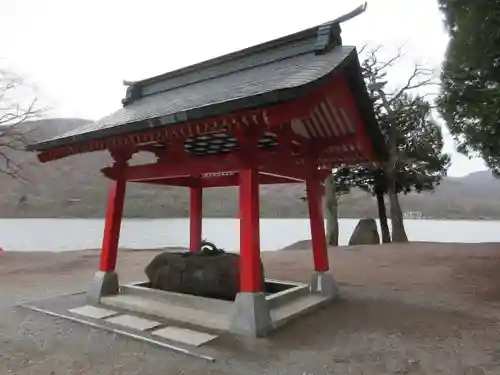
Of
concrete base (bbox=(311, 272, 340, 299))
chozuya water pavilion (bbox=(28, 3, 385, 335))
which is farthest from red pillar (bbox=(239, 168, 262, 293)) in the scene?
concrete base (bbox=(311, 272, 340, 299))

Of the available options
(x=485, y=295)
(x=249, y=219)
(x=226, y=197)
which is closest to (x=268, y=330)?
(x=249, y=219)

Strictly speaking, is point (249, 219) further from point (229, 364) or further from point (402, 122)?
point (402, 122)

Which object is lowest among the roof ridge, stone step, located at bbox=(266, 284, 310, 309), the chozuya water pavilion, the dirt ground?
the dirt ground

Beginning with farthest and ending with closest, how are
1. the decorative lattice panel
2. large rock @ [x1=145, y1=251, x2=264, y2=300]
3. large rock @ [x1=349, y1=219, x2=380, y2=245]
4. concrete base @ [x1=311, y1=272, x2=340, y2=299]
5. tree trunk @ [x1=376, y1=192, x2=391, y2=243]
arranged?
tree trunk @ [x1=376, y1=192, x2=391, y2=243] < large rock @ [x1=349, y1=219, x2=380, y2=245] < concrete base @ [x1=311, y1=272, x2=340, y2=299] < the decorative lattice panel < large rock @ [x1=145, y1=251, x2=264, y2=300]

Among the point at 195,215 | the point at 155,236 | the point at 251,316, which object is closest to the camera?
the point at 251,316

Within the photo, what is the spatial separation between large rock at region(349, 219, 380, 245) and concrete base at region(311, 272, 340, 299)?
1007 centimetres

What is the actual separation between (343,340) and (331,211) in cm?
1188

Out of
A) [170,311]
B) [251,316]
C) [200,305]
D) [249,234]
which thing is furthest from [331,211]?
[251,316]

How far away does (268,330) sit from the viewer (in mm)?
4332

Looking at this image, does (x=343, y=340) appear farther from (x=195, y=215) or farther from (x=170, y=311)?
(x=195, y=215)

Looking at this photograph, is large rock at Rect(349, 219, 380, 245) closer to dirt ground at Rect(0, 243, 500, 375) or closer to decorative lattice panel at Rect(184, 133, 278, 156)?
dirt ground at Rect(0, 243, 500, 375)

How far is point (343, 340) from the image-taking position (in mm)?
4090

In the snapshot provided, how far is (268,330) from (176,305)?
1.50 meters

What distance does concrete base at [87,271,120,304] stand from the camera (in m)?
5.71
